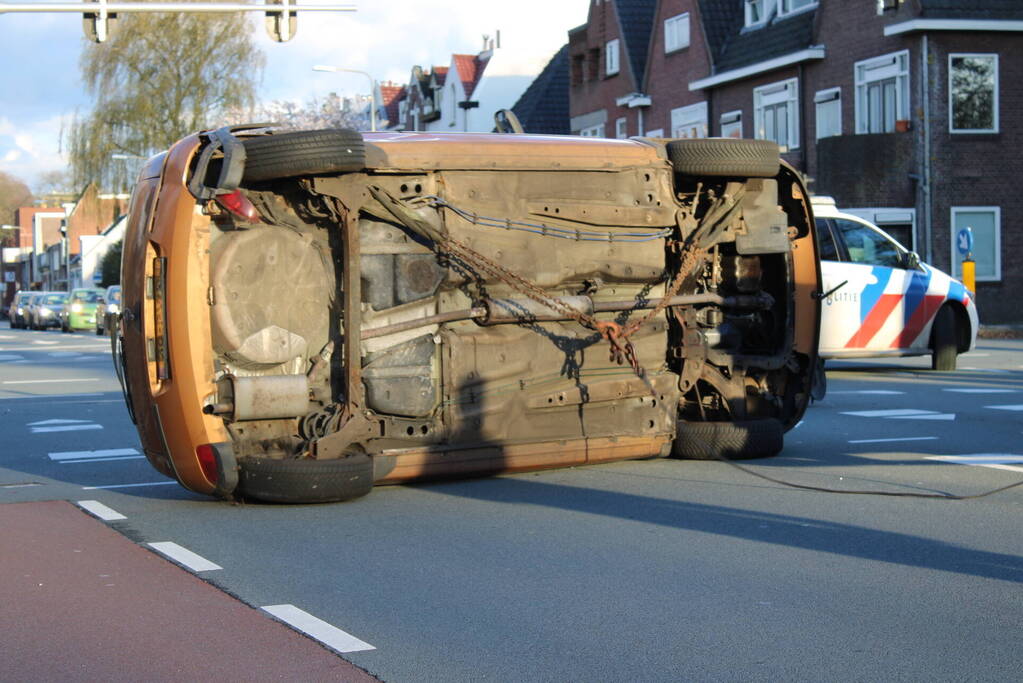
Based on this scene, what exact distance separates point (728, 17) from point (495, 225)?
32.6 m

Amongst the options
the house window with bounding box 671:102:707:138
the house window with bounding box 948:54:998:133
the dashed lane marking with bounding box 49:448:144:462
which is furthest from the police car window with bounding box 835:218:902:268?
the house window with bounding box 671:102:707:138

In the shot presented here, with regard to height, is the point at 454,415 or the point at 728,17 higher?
the point at 728,17

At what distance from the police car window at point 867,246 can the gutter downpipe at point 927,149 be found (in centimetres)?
1545

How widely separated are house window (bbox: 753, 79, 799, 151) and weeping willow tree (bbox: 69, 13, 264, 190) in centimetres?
2305

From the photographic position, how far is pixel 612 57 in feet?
156

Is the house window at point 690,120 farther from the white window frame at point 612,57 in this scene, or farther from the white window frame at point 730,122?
the white window frame at point 612,57

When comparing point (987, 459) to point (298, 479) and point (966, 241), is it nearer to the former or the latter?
point (298, 479)

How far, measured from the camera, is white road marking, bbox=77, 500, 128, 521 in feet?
27.8

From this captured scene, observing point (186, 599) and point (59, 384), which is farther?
point (59, 384)

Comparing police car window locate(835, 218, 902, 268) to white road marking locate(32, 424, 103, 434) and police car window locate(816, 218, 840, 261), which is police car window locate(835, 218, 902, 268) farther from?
white road marking locate(32, 424, 103, 434)

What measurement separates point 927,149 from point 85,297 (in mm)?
32124

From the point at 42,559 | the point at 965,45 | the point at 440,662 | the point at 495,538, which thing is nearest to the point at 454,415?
the point at 495,538

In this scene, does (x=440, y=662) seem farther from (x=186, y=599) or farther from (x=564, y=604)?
(x=186, y=599)

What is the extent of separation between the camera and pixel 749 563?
6.75 meters
